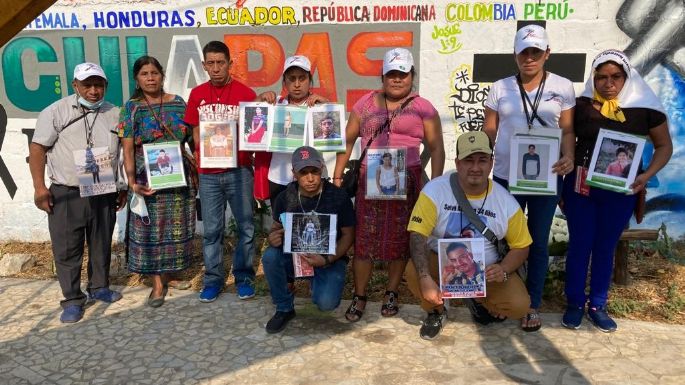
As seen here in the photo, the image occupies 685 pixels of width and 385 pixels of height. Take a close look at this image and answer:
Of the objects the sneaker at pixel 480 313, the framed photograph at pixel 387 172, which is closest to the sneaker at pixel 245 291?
the framed photograph at pixel 387 172

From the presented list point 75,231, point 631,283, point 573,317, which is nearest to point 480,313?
point 573,317

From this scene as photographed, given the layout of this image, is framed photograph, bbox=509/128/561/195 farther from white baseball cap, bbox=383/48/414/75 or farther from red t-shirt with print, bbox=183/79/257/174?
red t-shirt with print, bbox=183/79/257/174

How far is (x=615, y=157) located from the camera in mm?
3404

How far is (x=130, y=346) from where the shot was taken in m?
3.64

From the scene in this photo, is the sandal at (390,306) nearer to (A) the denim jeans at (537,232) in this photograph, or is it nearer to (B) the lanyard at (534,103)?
(A) the denim jeans at (537,232)

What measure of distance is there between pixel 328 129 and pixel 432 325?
1.51 m

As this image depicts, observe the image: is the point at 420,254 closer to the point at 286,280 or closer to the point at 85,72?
the point at 286,280

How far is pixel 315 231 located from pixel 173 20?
9.96 feet

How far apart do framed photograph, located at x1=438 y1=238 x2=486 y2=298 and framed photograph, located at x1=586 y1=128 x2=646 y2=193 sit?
34.3 inches

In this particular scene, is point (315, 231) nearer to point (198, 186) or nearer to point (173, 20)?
point (198, 186)

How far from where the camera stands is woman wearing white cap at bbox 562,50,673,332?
3361 mm

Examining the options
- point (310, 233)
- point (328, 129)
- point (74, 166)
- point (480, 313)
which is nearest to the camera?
point (310, 233)

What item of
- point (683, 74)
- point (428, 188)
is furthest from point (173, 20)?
point (683, 74)

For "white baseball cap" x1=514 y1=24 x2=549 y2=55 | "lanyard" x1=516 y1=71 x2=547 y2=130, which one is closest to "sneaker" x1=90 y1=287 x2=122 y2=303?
"lanyard" x1=516 y1=71 x2=547 y2=130
